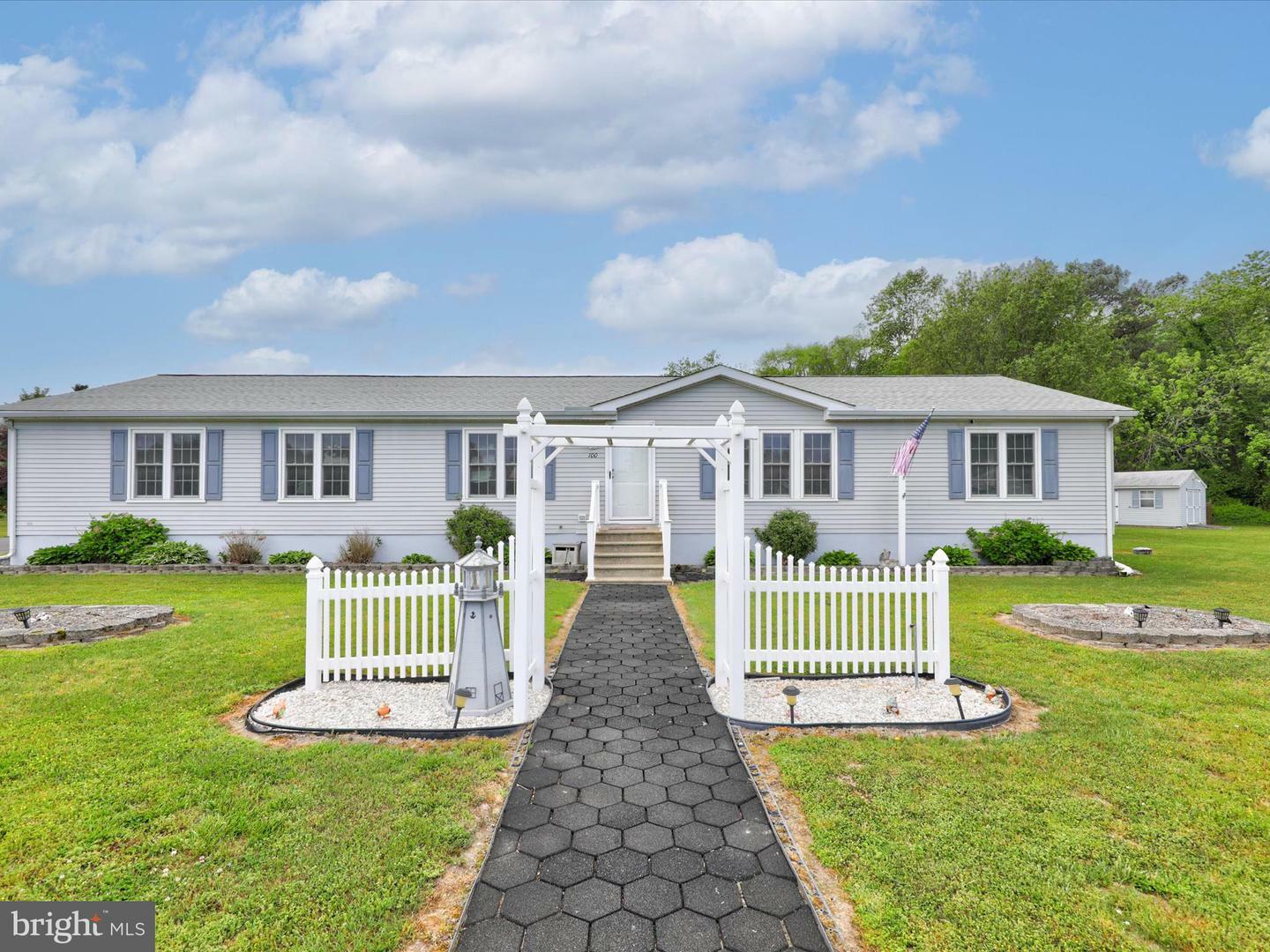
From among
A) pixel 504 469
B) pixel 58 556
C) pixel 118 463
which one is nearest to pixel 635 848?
pixel 504 469

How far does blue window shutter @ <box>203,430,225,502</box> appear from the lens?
1317 centimetres

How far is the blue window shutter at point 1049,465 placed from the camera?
1317 centimetres

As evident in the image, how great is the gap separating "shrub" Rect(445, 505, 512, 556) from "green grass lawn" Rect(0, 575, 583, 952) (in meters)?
7.00

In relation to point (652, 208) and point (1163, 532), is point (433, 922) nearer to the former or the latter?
point (652, 208)

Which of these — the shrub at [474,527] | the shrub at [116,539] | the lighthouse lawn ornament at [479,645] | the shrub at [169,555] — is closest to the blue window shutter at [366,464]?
the shrub at [474,527]

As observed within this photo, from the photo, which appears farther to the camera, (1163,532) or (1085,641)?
(1163,532)

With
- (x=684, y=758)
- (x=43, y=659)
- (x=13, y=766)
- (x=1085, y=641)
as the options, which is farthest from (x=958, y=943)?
(x=43, y=659)

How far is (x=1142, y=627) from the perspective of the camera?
22.8 feet

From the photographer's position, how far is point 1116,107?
50.3 ft

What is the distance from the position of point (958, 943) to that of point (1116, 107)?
68.5 feet

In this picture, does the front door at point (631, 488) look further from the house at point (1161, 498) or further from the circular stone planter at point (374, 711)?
the house at point (1161, 498)

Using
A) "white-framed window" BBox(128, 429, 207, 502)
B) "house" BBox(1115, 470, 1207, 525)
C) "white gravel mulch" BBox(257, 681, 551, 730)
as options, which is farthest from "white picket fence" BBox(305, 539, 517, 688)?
"house" BBox(1115, 470, 1207, 525)

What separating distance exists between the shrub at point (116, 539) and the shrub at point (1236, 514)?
45.0 metres

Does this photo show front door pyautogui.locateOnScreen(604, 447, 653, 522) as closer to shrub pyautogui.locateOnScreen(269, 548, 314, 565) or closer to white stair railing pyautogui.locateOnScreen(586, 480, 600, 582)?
white stair railing pyautogui.locateOnScreen(586, 480, 600, 582)
